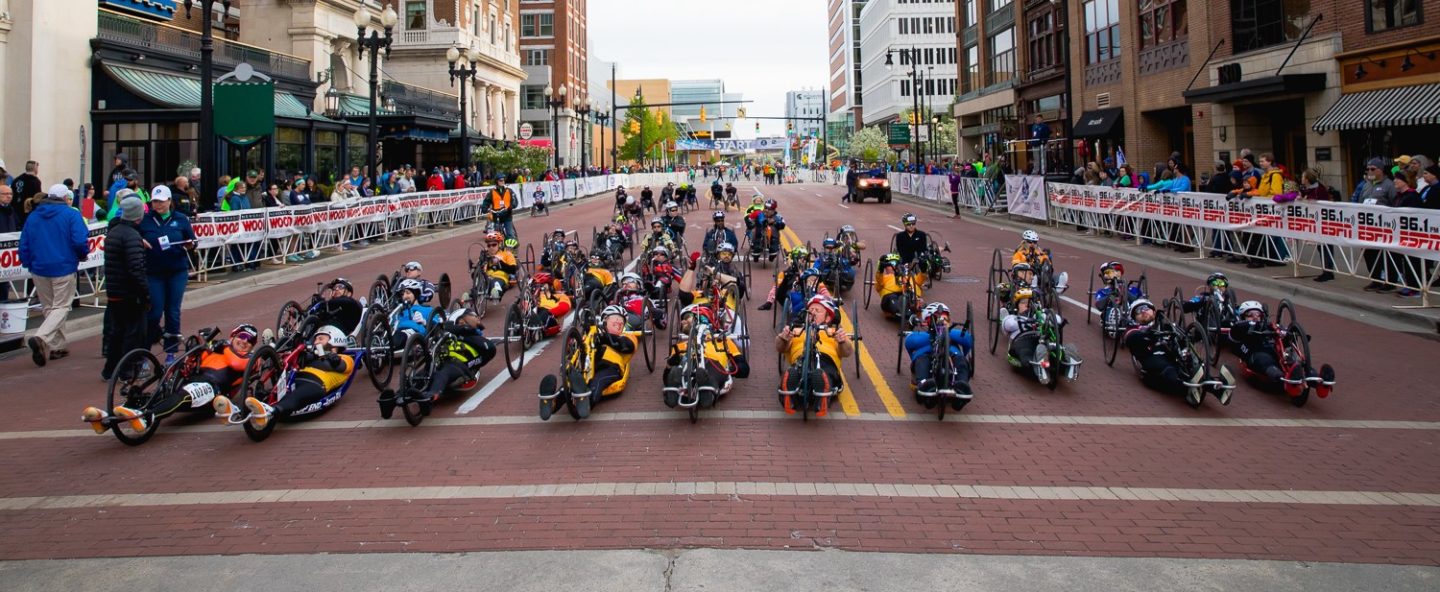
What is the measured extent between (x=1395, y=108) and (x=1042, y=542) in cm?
1951

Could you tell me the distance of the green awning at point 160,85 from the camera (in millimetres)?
27281

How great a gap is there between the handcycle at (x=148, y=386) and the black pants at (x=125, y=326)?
4.96ft

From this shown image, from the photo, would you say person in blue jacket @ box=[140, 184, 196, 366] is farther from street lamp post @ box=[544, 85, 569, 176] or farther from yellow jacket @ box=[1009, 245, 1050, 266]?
street lamp post @ box=[544, 85, 569, 176]

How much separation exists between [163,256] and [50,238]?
1.54 metres

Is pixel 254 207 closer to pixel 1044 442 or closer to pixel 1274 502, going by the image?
pixel 1044 442

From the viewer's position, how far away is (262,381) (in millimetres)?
8320

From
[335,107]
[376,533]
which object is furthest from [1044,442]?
[335,107]

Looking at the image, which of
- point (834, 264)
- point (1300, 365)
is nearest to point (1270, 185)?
point (834, 264)

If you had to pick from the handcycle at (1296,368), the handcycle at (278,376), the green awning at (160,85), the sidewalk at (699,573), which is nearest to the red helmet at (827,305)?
the sidewalk at (699,573)

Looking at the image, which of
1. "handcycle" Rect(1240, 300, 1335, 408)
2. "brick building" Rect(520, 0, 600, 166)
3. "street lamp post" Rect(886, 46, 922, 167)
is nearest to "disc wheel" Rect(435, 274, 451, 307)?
"handcycle" Rect(1240, 300, 1335, 408)

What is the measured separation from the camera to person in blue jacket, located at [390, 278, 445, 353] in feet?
33.5

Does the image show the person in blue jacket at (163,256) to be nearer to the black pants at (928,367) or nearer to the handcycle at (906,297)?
the black pants at (928,367)

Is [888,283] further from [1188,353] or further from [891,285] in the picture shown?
[1188,353]

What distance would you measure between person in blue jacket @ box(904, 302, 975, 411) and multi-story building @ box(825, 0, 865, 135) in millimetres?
129505
